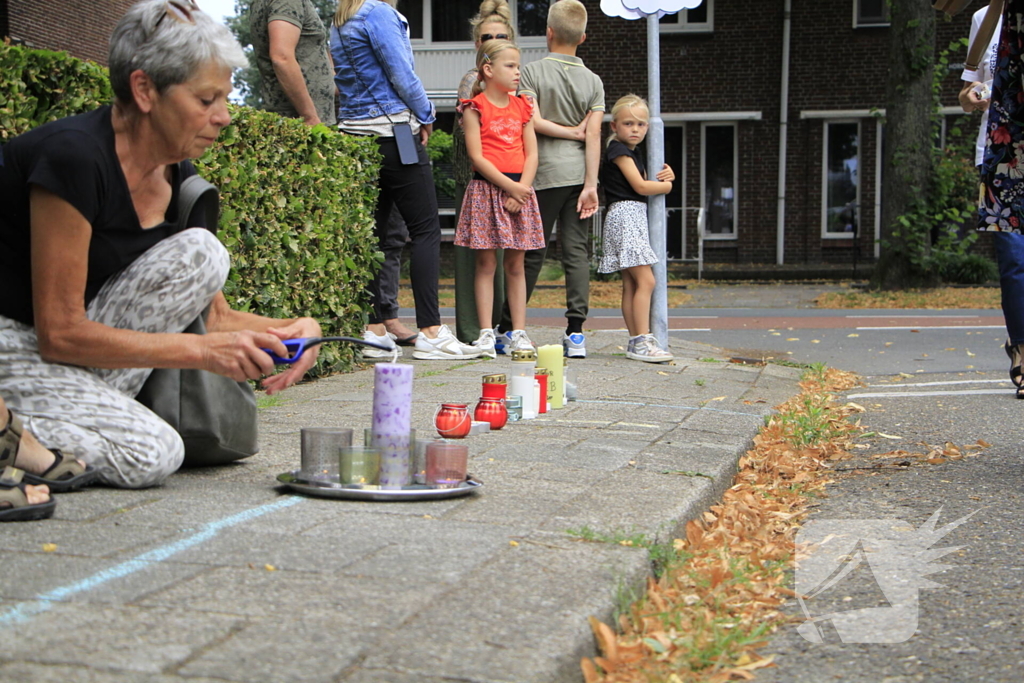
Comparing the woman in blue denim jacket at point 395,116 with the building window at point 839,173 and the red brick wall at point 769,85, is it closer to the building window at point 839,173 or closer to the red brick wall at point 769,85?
the red brick wall at point 769,85

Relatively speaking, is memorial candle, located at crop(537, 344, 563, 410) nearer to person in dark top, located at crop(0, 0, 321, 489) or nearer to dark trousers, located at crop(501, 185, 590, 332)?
person in dark top, located at crop(0, 0, 321, 489)

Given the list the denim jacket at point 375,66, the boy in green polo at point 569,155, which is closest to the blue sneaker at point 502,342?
the boy in green polo at point 569,155

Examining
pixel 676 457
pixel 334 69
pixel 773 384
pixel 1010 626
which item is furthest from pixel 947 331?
pixel 1010 626

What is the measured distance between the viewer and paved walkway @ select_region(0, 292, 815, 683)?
1894 mm

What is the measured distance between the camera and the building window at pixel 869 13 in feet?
74.8

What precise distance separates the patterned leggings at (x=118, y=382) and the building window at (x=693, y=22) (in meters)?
21.2

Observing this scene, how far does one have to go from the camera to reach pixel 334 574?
2.34 meters

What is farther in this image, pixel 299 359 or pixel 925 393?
pixel 925 393

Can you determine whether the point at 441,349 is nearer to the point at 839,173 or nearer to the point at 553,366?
the point at 553,366

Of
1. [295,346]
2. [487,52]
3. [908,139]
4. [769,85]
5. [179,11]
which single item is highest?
[769,85]

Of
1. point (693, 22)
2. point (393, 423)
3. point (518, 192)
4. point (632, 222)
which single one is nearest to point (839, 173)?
point (693, 22)

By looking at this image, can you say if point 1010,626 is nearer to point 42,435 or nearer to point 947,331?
point 42,435

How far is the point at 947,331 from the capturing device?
35.3ft

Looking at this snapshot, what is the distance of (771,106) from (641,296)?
17077mm
